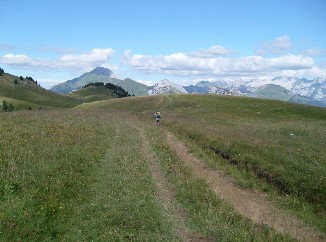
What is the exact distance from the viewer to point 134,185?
17.0 m

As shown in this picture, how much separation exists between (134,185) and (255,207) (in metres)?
6.21

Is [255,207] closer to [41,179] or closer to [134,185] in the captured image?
[134,185]

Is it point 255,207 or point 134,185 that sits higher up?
point 134,185

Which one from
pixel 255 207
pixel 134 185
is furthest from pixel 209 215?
pixel 134 185

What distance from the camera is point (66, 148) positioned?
23062 millimetres

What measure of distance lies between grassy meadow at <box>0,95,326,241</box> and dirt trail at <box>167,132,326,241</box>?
0.73 m

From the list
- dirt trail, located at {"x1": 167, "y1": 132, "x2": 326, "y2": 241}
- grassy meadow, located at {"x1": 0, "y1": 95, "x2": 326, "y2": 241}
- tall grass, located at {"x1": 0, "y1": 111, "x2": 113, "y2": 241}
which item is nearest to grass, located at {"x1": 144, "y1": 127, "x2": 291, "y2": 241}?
grassy meadow, located at {"x1": 0, "y1": 95, "x2": 326, "y2": 241}

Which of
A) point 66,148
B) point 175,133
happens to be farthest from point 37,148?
point 175,133

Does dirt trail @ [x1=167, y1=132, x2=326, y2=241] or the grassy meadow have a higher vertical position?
the grassy meadow

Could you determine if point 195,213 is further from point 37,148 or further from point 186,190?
point 37,148

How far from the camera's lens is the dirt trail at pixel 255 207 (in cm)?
1458

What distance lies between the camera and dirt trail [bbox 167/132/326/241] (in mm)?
14578

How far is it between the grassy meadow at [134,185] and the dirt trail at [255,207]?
0.73m

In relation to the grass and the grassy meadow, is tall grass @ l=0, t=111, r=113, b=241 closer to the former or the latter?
the grassy meadow
